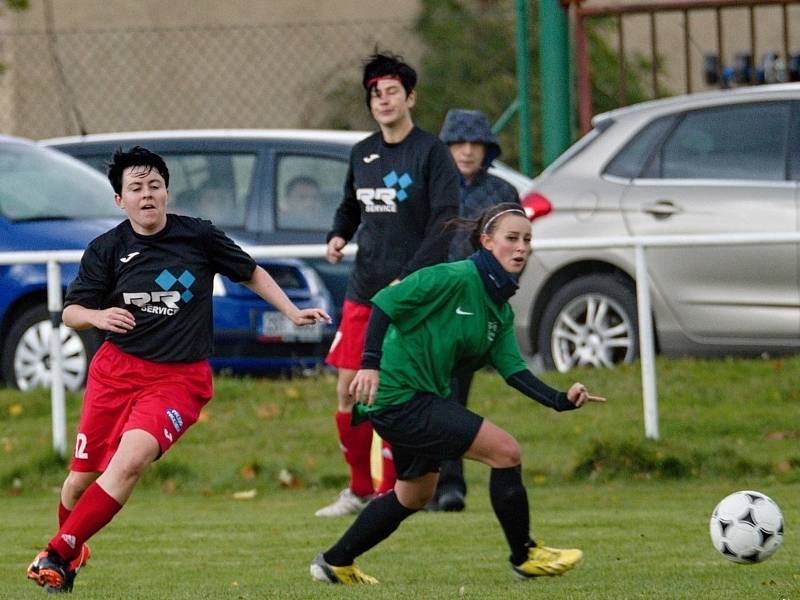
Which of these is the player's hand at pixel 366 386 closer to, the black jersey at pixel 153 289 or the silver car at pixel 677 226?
the black jersey at pixel 153 289

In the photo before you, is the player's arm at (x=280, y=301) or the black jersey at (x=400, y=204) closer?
the player's arm at (x=280, y=301)

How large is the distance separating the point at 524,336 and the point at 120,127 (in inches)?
330

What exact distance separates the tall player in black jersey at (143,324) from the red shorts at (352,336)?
68.2 inches

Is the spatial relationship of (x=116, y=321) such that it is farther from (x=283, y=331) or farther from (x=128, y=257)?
(x=283, y=331)

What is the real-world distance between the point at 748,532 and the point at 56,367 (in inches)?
191

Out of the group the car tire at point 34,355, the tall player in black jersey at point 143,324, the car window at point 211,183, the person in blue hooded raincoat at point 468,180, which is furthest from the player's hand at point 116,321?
the car window at point 211,183

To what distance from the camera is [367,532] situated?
6965 mm

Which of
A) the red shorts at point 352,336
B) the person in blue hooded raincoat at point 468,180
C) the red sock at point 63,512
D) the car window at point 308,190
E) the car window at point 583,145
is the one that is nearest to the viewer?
the red sock at point 63,512

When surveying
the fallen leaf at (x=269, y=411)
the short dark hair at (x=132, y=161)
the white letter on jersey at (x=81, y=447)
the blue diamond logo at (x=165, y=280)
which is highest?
the short dark hair at (x=132, y=161)

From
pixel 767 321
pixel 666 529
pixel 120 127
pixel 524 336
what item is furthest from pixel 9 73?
pixel 666 529

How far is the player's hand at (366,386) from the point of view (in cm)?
679

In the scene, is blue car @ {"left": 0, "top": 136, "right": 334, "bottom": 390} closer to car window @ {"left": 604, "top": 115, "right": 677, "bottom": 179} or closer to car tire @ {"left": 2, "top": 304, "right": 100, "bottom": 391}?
car tire @ {"left": 2, "top": 304, "right": 100, "bottom": 391}

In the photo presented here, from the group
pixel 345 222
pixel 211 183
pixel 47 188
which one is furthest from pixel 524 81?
pixel 345 222

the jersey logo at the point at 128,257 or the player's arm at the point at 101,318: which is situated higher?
the jersey logo at the point at 128,257
